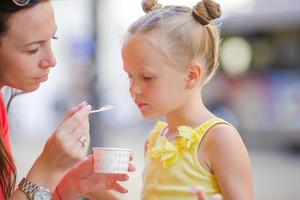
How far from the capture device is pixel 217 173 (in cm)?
173

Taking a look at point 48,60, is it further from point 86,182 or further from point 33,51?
point 86,182

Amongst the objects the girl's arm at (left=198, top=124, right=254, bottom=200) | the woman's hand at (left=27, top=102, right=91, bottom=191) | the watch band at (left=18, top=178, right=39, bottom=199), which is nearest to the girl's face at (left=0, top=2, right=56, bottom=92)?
the woman's hand at (left=27, top=102, right=91, bottom=191)

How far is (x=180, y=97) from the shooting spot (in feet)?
6.14

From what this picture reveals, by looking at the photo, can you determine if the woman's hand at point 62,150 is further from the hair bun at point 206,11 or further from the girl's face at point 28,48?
the hair bun at point 206,11

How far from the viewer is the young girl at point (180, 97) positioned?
175cm

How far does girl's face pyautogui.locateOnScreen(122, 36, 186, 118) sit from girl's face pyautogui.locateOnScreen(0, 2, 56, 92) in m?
0.25

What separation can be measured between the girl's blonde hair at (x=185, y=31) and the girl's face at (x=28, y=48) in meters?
0.26

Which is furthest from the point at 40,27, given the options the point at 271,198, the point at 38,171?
the point at 271,198

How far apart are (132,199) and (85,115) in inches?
141

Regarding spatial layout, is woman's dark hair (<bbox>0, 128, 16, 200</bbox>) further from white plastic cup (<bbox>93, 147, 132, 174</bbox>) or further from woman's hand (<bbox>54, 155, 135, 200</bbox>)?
white plastic cup (<bbox>93, 147, 132, 174</bbox>)

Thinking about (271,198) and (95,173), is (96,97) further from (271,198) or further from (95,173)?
(95,173)

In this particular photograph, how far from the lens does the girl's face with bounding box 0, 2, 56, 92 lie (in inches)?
73.7

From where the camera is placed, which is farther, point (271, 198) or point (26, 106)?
point (26, 106)

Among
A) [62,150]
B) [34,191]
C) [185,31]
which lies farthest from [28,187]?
[185,31]
